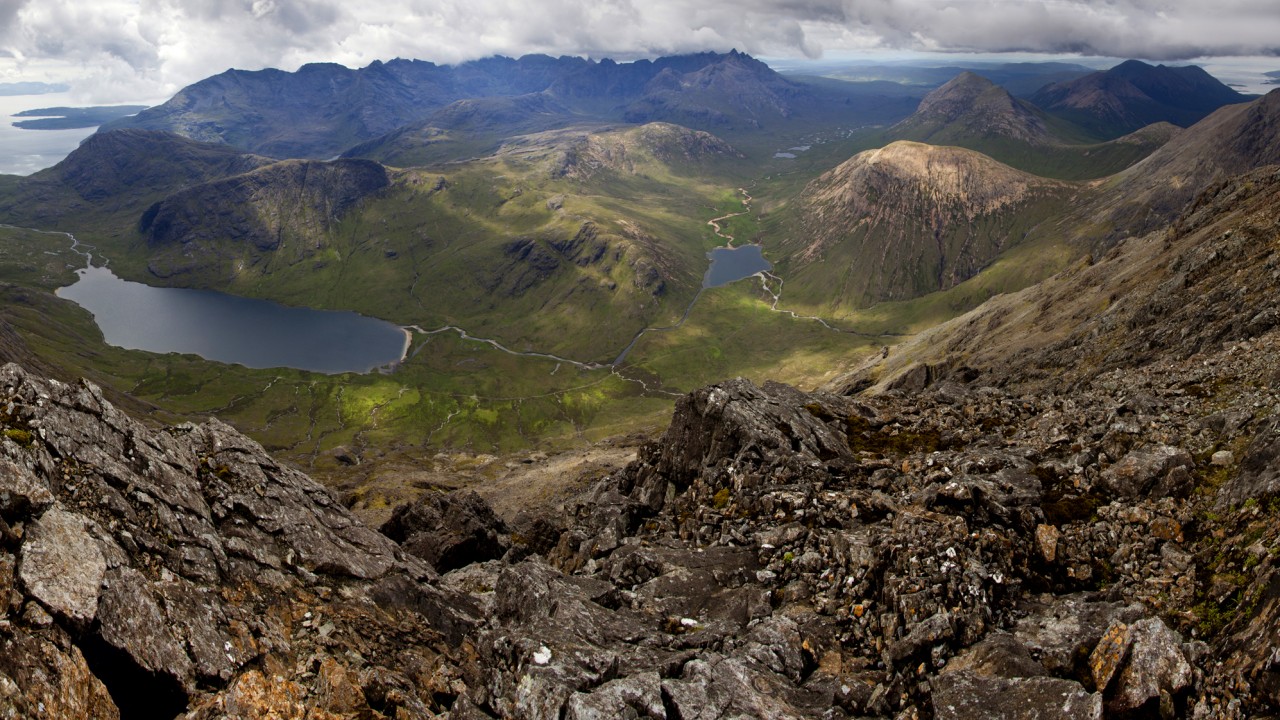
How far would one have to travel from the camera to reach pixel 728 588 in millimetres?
29562

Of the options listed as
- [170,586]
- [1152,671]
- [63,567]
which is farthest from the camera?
[170,586]

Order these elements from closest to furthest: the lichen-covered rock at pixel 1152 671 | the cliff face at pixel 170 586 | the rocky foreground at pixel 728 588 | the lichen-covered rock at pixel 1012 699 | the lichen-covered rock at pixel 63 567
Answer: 1. the lichen-covered rock at pixel 1152 671
2. the lichen-covered rock at pixel 1012 699
3. the rocky foreground at pixel 728 588
4. the cliff face at pixel 170 586
5. the lichen-covered rock at pixel 63 567

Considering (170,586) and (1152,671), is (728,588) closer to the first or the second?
(1152,671)

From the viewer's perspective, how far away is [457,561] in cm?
5503

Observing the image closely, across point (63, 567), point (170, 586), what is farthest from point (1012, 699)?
point (63, 567)

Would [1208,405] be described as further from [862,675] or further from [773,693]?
[773,693]

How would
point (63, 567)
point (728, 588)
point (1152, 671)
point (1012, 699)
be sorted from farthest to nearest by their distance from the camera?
1. point (728, 588)
2. point (63, 567)
3. point (1012, 699)
4. point (1152, 671)

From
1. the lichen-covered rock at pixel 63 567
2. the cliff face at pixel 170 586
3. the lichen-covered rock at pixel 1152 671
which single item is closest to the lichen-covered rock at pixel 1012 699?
the lichen-covered rock at pixel 1152 671

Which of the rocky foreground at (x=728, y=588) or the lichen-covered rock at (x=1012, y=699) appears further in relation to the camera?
the rocky foreground at (x=728, y=588)

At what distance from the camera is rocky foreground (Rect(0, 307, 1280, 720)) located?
733 inches

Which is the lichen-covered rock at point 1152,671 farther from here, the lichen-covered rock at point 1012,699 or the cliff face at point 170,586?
the cliff face at point 170,586

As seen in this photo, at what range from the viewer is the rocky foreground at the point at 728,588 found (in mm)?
18609

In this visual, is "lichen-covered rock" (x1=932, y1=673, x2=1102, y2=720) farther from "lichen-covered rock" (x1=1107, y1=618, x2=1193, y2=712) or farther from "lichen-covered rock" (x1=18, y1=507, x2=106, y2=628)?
"lichen-covered rock" (x1=18, y1=507, x2=106, y2=628)

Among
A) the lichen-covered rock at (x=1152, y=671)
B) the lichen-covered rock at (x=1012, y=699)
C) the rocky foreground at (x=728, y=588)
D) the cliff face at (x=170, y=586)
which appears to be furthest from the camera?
the cliff face at (x=170, y=586)
